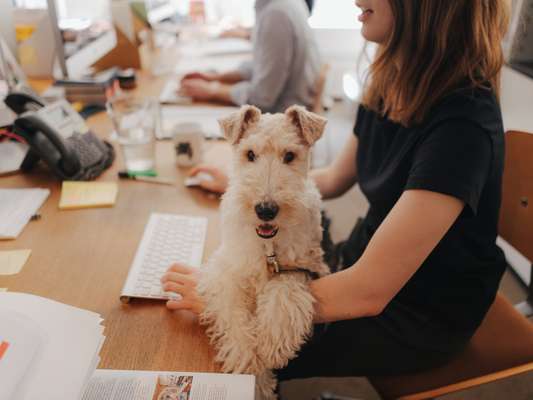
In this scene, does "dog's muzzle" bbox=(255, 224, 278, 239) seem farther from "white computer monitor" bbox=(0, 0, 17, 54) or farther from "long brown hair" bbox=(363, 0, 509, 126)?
"white computer monitor" bbox=(0, 0, 17, 54)

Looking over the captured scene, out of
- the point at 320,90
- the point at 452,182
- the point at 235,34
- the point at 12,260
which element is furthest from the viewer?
the point at 235,34

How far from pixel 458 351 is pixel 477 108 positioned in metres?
0.59

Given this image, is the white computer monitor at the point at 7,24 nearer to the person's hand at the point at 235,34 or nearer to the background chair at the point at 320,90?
the background chair at the point at 320,90

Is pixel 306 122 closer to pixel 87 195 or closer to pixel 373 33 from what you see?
pixel 373 33

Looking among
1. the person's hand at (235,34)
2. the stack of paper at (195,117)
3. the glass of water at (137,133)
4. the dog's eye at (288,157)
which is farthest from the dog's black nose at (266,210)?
the person's hand at (235,34)

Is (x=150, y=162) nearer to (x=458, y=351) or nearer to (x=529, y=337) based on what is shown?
(x=458, y=351)

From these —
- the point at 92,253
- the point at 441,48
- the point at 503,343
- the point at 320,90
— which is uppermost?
the point at 441,48

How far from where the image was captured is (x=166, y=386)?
719 millimetres

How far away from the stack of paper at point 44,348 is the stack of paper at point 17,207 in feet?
1.45

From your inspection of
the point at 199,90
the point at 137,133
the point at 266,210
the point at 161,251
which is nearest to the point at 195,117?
the point at 199,90

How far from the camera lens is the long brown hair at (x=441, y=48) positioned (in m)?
0.89

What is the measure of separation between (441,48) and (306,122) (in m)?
0.35

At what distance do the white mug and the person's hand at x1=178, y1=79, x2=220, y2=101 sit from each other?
→ 60 centimetres

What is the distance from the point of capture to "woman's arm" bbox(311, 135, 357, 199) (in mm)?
1312
